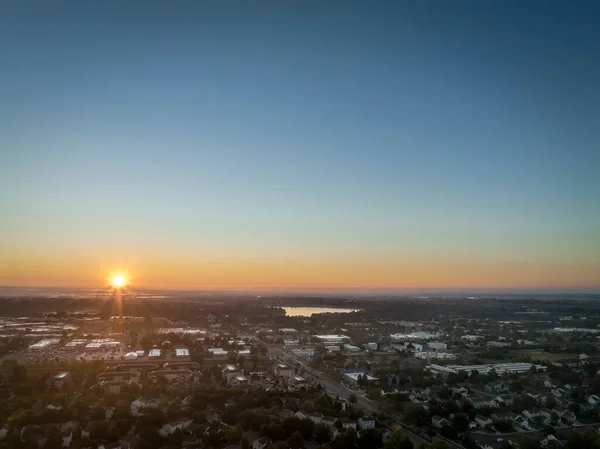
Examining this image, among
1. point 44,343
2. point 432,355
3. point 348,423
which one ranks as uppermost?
point 348,423

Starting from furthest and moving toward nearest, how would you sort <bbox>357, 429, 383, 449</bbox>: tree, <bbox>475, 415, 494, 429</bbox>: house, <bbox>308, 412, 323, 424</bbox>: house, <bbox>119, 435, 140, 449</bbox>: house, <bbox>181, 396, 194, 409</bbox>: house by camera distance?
1. <bbox>181, 396, 194, 409</bbox>: house
2. <bbox>475, 415, 494, 429</bbox>: house
3. <bbox>308, 412, 323, 424</bbox>: house
4. <bbox>357, 429, 383, 449</bbox>: tree
5. <bbox>119, 435, 140, 449</bbox>: house

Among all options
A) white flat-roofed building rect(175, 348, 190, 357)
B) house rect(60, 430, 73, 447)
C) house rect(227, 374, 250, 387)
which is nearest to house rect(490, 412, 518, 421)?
house rect(227, 374, 250, 387)

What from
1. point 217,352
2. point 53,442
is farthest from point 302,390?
point 217,352

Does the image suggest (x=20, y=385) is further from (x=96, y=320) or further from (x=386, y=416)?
(x=96, y=320)

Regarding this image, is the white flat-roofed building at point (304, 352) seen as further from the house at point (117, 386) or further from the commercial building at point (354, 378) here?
the house at point (117, 386)

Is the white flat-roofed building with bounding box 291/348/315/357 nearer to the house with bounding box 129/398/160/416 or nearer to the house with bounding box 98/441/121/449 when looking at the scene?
the house with bounding box 129/398/160/416

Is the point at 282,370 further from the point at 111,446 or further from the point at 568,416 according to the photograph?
the point at 568,416

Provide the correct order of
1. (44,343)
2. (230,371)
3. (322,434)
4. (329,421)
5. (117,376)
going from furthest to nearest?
(44,343) < (230,371) < (117,376) < (329,421) < (322,434)

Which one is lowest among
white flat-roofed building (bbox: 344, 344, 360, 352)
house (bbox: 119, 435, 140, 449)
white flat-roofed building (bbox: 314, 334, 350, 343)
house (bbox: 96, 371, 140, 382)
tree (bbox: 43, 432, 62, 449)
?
white flat-roofed building (bbox: 314, 334, 350, 343)
